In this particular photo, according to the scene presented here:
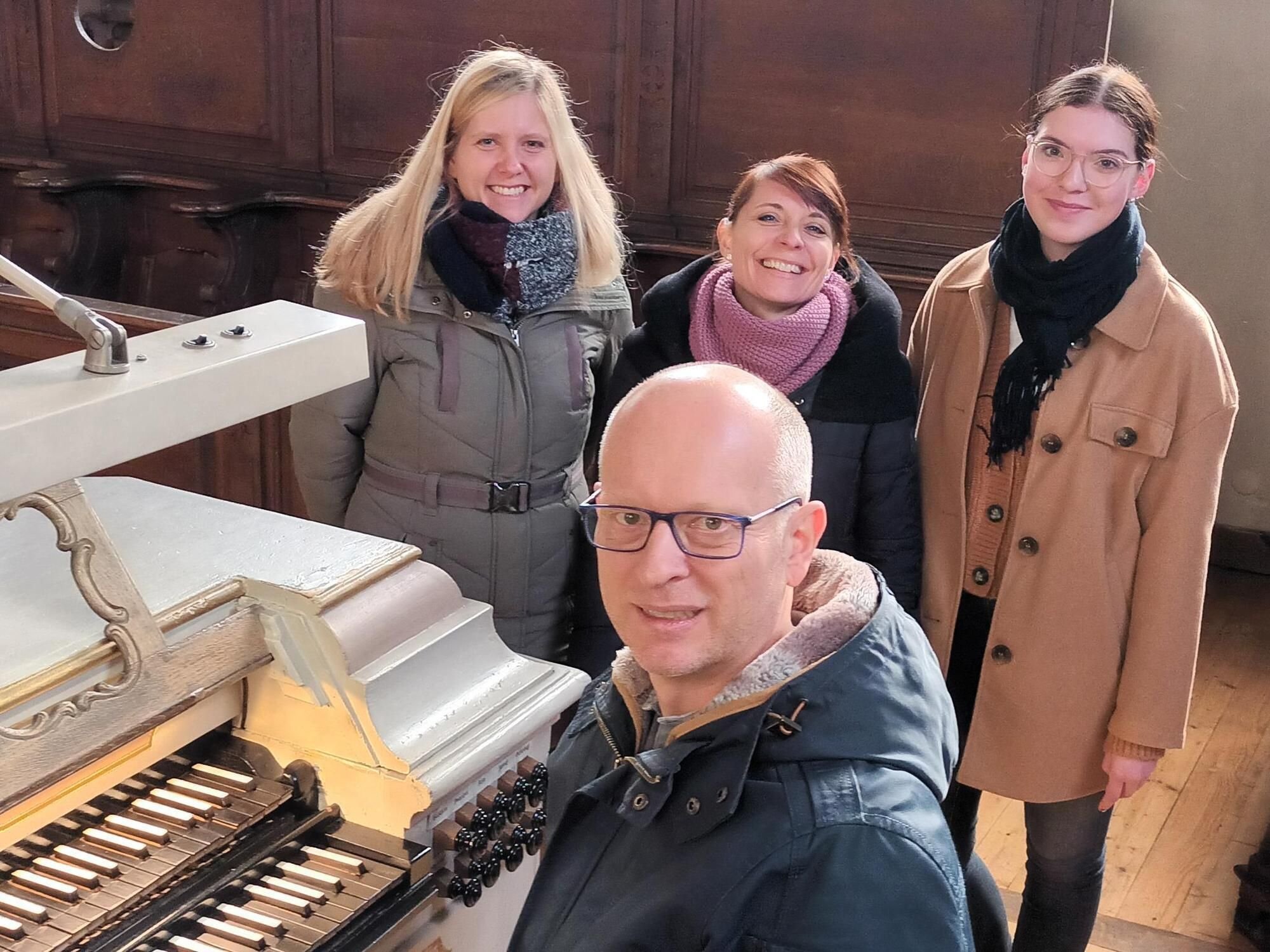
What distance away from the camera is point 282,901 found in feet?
5.60

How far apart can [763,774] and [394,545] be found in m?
0.89

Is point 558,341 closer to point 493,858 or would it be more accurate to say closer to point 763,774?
point 493,858

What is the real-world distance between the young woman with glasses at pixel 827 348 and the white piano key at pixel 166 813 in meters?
1.11

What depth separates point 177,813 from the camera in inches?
69.9

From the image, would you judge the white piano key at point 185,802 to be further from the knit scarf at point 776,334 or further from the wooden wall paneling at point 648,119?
the wooden wall paneling at point 648,119

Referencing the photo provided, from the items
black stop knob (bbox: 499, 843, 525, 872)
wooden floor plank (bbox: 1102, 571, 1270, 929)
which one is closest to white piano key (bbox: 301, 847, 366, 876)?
black stop knob (bbox: 499, 843, 525, 872)

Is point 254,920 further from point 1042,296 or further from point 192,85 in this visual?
point 192,85

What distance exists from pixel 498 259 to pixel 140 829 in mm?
1235

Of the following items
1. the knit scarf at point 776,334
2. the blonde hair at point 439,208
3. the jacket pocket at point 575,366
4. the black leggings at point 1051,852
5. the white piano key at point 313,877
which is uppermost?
the blonde hair at point 439,208

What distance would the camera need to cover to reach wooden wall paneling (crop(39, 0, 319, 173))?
5.29 m

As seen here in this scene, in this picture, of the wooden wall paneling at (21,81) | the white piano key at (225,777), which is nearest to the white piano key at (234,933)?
the white piano key at (225,777)

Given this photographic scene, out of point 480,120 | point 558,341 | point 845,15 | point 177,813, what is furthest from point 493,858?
point 845,15

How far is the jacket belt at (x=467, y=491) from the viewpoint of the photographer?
2652 mm

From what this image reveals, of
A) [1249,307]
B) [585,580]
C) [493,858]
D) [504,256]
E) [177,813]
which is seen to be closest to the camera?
[177,813]
